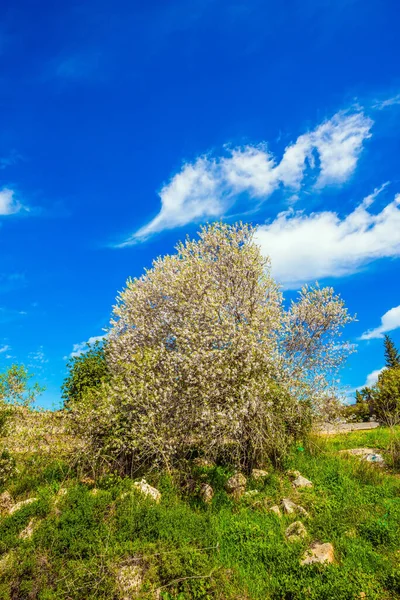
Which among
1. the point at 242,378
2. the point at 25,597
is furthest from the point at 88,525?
the point at 242,378

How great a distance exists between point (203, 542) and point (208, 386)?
4.88 metres

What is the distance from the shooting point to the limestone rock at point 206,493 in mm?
11695

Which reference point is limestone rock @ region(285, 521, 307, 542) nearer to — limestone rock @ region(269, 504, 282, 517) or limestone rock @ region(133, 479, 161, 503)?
limestone rock @ region(269, 504, 282, 517)

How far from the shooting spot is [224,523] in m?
10.1

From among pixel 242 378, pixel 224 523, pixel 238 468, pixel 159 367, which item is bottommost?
pixel 224 523

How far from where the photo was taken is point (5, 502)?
1231 cm

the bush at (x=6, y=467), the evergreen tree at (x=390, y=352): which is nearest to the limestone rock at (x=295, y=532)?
the bush at (x=6, y=467)

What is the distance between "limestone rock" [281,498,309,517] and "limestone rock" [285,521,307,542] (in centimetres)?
84

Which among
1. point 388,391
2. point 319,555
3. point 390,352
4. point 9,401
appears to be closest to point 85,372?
point 9,401

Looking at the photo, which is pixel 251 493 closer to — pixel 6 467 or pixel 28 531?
pixel 28 531

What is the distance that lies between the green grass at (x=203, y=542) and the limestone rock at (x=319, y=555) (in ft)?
0.58

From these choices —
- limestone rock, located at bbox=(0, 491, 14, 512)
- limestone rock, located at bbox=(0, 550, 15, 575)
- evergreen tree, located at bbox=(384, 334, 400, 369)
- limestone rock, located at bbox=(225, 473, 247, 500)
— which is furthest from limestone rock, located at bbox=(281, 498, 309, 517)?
evergreen tree, located at bbox=(384, 334, 400, 369)

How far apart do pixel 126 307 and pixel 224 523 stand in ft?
42.5

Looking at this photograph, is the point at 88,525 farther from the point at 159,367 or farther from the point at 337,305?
the point at 337,305
